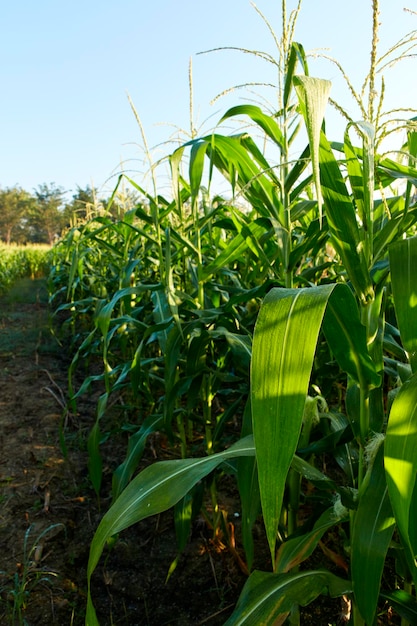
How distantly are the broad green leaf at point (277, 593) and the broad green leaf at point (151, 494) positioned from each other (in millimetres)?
275

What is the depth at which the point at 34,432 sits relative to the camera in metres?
2.67

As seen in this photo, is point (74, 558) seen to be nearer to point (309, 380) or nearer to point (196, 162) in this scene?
point (309, 380)

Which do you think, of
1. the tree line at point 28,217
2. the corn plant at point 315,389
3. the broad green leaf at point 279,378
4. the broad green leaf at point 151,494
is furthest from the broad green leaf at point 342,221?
the tree line at point 28,217

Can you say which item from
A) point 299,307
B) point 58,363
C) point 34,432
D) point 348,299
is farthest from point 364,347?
point 58,363

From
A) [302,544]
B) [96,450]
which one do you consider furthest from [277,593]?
[96,450]

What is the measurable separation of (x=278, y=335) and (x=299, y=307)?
0.05 meters

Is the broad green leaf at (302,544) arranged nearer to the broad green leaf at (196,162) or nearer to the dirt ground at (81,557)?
the dirt ground at (81,557)

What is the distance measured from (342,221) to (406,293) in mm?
230

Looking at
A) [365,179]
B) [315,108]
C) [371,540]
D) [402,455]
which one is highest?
[315,108]

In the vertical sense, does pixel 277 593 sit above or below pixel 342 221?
below

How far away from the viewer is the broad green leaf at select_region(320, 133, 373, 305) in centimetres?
86

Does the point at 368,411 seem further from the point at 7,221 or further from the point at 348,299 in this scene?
the point at 7,221

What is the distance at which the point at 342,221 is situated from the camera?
87 cm

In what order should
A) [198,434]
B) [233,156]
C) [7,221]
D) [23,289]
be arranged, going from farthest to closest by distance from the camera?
[7,221] → [23,289] → [198,434] → [233,156]
